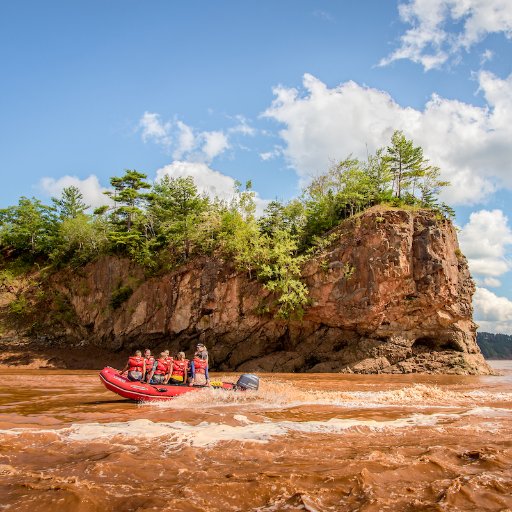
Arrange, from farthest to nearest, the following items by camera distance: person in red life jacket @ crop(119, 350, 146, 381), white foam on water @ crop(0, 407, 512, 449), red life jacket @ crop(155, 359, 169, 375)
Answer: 1. red life jacket @ crop(155, 359, 169, 375)
2. person in red life jacket @ crop(119, 350, 146, 381)
3. white foam on water @ crop(0, 407, 512, 449)

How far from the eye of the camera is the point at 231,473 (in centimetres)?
606

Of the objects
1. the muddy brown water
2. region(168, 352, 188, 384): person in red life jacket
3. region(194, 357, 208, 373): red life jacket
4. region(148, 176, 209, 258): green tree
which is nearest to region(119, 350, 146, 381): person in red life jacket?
region(168, 352, 188, 384): person in red life jacket

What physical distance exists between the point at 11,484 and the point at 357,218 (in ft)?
91.4

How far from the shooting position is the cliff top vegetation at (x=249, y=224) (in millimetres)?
31406

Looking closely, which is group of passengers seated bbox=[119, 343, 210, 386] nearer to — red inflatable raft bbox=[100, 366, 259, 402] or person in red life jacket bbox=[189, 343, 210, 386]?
person in red life jacket bbox=[189, 343, 210, 386]

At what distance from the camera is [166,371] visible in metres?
15.3

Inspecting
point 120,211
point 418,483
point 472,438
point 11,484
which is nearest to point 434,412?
point 472,438

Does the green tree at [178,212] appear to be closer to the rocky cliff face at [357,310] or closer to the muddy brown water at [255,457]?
the rocky cliff face at [357,310]

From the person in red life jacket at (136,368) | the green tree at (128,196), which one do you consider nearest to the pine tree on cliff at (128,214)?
the green tree at (128,196)

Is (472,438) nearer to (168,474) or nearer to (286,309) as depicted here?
(168,474)

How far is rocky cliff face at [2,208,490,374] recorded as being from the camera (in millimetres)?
28328

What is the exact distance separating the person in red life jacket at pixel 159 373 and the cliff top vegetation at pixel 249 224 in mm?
14880

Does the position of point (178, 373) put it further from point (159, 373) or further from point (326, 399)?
point (326, 399)

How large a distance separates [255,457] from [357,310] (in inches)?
886
